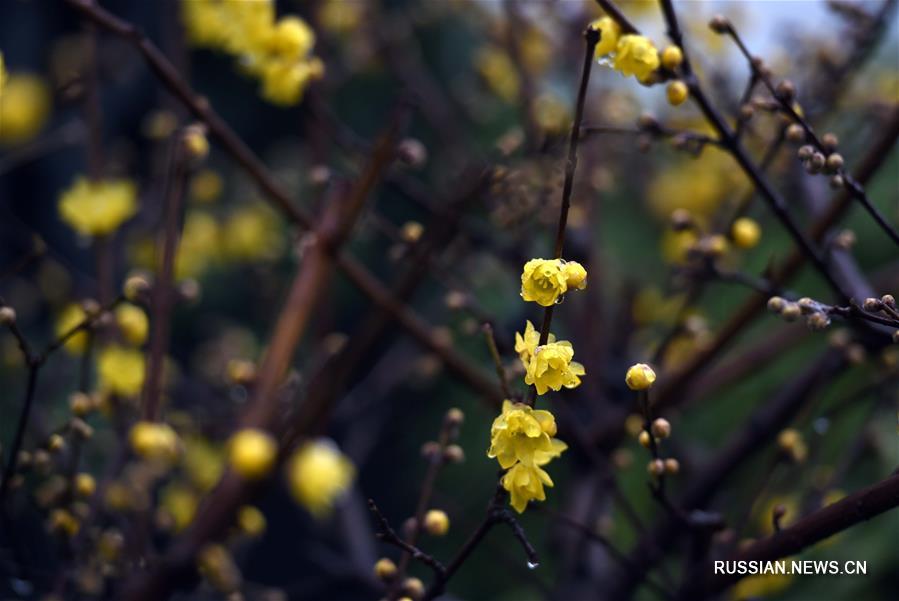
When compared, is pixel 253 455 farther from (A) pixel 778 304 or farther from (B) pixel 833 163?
(B) pixel 833 163

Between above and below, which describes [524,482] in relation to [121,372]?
below

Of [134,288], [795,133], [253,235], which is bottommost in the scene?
[134,288]

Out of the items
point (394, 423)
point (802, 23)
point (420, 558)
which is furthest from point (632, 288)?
point (420, 558)

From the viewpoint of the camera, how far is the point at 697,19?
2.22 m

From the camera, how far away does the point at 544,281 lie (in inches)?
29.9

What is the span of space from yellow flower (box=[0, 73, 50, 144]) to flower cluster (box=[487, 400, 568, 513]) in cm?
199

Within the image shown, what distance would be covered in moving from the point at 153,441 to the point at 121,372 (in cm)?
26

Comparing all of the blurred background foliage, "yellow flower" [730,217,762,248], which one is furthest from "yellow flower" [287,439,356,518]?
"yellow flower" [730,217,762,248]

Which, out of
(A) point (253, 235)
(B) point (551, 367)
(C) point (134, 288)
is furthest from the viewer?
(A) point (253, 235)

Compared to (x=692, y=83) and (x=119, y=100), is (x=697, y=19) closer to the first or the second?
(x=692, y=83)

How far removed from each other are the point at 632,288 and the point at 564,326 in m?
0.18

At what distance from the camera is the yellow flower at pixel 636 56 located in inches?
38.7

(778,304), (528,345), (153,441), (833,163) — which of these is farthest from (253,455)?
(833,163)

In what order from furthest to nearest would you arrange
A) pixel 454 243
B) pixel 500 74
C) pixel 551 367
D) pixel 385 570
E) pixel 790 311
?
pixel 500 74
pixel 454 243
pixel 385 570
pixel 790 311
pixel 551 367
